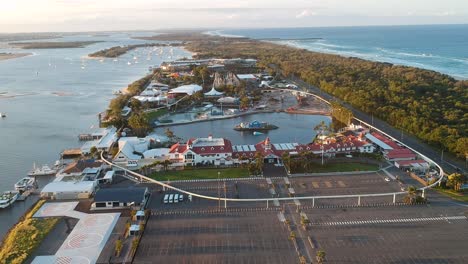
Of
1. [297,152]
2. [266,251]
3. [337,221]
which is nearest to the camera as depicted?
[266,251]

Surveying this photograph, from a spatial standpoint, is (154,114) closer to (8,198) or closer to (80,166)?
(80,166)

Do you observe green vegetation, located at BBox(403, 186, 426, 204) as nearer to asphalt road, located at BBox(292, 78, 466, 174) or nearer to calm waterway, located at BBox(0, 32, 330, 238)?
asphalt road, located at BBox(292, 78, 466, 174)

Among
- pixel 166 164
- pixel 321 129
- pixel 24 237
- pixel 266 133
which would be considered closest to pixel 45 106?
pixel 266 133

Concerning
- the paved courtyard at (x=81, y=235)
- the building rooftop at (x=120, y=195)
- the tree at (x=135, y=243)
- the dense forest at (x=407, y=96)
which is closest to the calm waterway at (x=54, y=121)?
the paved courtyard at (x=81, y=235)

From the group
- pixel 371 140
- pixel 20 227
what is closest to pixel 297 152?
pixel 371 140

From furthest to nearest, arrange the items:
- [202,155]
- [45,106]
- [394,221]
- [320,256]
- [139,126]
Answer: [45,106] → [139,126] → [202,155] → [394,221] → [320,256]

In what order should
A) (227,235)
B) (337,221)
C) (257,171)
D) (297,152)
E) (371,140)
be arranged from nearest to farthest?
(227,235) < (337,221) < (257,171) < (297,152) < (371,140)

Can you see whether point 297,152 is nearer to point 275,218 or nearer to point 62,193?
point 275,218

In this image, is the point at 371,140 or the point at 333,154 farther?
the point at 371,140
